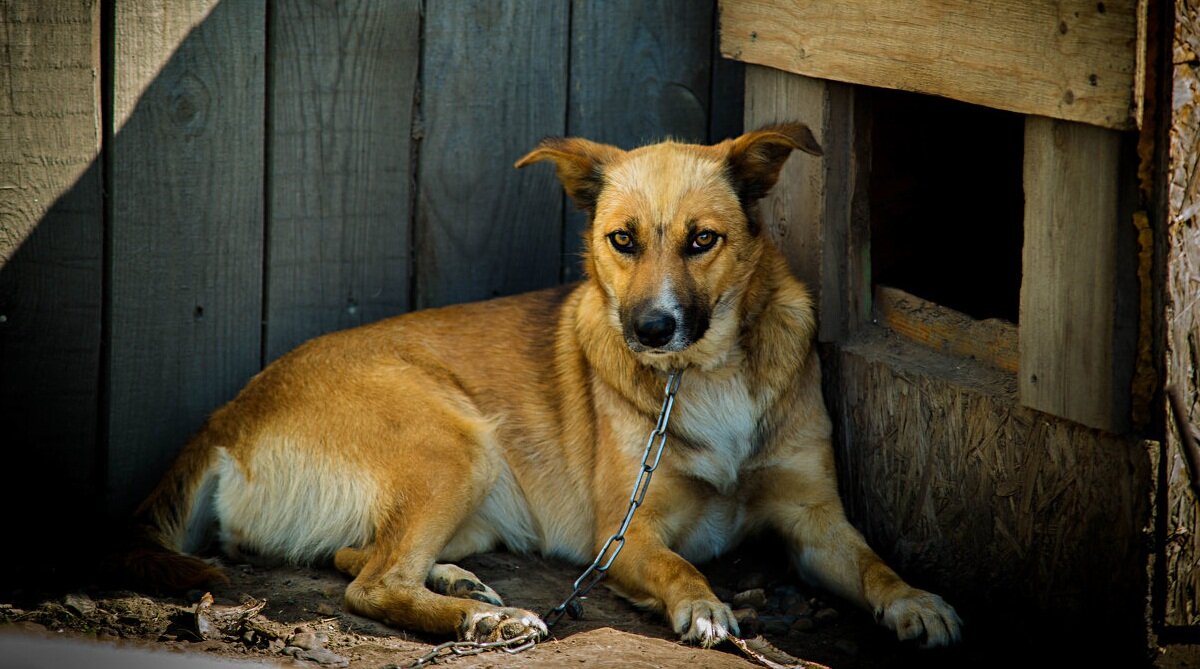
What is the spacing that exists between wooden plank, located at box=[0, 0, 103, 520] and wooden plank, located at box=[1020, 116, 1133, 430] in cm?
282

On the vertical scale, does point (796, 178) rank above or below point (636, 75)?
below

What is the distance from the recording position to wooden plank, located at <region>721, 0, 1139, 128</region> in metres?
2.66

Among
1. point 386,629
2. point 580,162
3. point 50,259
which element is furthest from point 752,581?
point 50,259

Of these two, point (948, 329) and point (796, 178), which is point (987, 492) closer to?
point (948, 329)

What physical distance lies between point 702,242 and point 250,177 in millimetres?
1568

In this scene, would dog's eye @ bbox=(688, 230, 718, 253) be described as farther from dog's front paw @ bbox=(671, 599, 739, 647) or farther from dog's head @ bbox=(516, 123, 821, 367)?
dog's front paw @ bbox=(671, 599, 739, 647)

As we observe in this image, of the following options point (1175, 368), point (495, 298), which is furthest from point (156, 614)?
point (1175, 368)

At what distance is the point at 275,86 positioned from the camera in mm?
3914

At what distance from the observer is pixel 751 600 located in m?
3.54

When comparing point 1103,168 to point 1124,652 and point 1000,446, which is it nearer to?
point 1000,446

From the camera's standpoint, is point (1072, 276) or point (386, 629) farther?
point (386, 629)

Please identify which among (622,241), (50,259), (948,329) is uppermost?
(622,241)

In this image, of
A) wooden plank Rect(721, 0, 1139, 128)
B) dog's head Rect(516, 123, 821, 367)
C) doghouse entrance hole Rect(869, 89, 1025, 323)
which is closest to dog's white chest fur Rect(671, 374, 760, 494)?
dog's head Rect(516, 123, 821, 367)

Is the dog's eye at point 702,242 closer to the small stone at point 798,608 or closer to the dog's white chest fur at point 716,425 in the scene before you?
the dog's white chest fur at point 716,425
